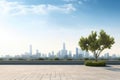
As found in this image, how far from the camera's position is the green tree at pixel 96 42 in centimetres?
4281

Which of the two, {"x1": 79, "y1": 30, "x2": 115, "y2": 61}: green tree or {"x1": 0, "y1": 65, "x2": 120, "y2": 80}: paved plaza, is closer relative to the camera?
{"x1": 0, "y1": 65, "x2": 120, "y2": 80}: paved plaza

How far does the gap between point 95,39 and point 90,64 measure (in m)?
4.96

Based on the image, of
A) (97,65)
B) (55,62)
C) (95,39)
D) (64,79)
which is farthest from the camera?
(55,62)

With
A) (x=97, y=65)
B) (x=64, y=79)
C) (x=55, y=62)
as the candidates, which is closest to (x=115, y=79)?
(x=64, y=79)

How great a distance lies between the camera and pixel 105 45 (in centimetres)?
4312

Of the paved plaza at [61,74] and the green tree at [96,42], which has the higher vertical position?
the green tree at [96,42]

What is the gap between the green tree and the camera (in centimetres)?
4281

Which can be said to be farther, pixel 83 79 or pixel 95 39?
pixel 95 39

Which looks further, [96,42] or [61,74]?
[96,42]

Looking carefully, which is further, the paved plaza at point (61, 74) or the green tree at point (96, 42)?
the green tree at point (96, 42)

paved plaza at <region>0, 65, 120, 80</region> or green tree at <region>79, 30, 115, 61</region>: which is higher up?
green tree at <region>79, 30, 115, 61</region>

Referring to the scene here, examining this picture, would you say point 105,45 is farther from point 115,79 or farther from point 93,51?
point 115,79

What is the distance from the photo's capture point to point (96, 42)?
43.9 m

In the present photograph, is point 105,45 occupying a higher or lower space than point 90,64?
higher
